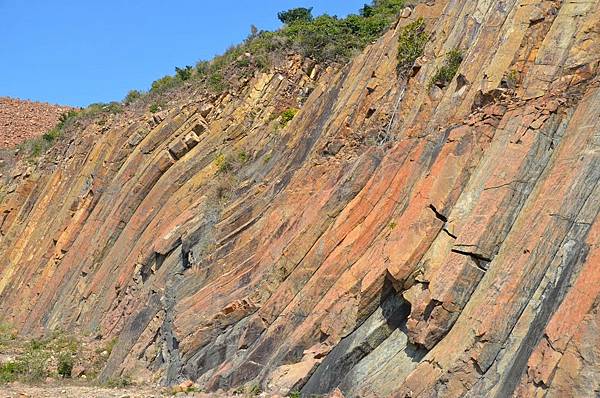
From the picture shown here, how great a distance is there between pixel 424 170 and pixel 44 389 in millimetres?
10681

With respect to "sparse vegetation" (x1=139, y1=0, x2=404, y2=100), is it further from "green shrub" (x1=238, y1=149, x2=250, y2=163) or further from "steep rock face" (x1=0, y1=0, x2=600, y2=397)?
"green shrub" (x1=238, y1=149, x2=250, y2=163)

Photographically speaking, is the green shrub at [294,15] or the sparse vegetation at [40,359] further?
the green shrub at [294,15]

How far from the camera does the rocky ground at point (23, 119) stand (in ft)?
171

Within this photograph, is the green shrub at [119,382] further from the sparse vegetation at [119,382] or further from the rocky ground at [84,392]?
the rocky ground at [84,392]

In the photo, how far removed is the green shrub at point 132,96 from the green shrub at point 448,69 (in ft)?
65.3

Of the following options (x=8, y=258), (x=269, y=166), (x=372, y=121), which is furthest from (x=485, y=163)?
(x=8, y=258)

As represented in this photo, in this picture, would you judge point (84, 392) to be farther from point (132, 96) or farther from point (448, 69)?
point (132, 96)

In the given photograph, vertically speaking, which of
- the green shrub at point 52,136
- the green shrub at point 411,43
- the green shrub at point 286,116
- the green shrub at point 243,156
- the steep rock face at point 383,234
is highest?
the green shrub at point 52,136

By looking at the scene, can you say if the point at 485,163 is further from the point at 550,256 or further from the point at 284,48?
the point at 284,48

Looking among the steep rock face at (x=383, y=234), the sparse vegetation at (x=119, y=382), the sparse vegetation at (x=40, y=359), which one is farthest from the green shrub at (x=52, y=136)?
the sparse vegetation at (x=119, y=382)

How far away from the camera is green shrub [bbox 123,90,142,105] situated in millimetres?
34312

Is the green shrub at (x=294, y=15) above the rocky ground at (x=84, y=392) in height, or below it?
above

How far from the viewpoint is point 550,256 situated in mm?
10852

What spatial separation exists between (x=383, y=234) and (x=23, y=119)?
45.9 meters
